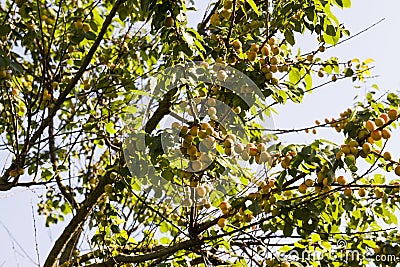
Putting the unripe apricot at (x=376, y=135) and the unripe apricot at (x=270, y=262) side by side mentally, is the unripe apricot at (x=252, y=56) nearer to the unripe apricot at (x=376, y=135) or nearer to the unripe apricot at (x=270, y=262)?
the unripe apricot at (x=376, y=135)

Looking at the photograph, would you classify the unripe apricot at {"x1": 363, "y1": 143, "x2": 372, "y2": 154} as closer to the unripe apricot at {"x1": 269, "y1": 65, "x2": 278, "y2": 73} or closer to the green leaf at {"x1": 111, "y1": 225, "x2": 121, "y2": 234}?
the unripe apricot at {"x1": 269, "y1": 65, "x2": 278, "y2": 73}

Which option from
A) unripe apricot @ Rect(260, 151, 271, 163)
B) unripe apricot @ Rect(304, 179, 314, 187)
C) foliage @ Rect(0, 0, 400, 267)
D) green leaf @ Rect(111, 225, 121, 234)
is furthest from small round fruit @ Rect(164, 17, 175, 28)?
green leaf @ Rect(111, 225, 121, 234)

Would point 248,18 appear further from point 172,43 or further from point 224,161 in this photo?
point 224,161

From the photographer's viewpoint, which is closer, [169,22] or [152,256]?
[169,22]

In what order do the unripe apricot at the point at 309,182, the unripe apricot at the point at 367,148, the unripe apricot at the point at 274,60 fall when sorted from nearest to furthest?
the unripe apricot at the point at 367,148, the unripe apricot at the point at 309,182, the unripe apricot at the point at 274,60

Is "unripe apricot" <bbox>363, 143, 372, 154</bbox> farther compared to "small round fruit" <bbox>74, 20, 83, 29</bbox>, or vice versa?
"small round fruit" <bbox>74, 20, 83, 29</bbox>

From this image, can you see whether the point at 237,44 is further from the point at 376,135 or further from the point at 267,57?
the point at 376,135

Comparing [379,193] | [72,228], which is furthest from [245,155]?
[72,228]

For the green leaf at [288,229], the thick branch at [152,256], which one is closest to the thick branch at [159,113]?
the thick branch at [152,256]

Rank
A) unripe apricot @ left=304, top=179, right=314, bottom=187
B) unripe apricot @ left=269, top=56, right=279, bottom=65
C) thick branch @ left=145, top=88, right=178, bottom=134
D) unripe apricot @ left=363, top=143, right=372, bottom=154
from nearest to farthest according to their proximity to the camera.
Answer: unripe apricot @ left=363, top=143, right=372, bottom=154, unripe apricot @ left=304, top=179, right=314, bottom=187, unripe apricot @ left=269, top=56, right=279, bottom=65, thick branch @ left=145, top=88, right=178, bottom=134

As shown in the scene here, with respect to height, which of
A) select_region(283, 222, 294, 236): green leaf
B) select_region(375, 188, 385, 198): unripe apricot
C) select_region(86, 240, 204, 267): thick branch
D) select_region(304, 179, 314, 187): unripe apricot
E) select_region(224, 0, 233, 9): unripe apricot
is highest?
select_region(224, 0, 233, 9): unripe apricot

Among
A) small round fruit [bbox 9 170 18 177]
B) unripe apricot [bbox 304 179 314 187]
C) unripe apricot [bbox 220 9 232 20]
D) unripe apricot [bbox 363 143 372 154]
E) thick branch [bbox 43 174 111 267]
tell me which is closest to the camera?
unripe apricot [bbox 363 143 372 154]

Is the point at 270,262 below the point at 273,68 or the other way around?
below

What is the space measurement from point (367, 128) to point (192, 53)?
0.71 m
